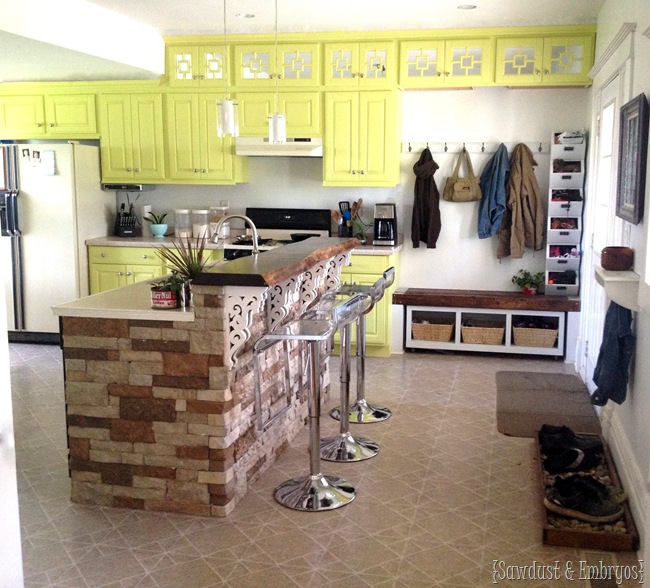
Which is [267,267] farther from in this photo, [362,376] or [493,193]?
[493,193]

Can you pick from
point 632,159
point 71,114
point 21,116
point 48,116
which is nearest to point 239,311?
point 632,159

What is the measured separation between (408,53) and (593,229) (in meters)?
2.01

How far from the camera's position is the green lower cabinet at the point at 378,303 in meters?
6.13

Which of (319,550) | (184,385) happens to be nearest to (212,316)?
(184,385)

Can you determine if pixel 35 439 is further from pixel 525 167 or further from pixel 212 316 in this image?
pixel 525 167

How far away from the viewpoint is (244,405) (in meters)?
3.55

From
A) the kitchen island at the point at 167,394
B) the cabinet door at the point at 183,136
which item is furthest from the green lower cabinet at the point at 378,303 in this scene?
the kitchen island at the point at 167,394

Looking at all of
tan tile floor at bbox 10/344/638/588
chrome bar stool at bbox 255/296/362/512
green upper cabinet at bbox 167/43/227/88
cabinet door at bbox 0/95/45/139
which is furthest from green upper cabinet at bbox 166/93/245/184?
chrome bar stool at bbox 255/296/362/512

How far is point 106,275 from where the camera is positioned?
6.68 metres

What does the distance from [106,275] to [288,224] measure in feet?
5.46

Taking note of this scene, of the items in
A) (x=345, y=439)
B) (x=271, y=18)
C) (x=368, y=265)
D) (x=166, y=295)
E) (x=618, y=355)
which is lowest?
(x=345, y=439)

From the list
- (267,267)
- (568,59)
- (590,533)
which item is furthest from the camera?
(568,59)

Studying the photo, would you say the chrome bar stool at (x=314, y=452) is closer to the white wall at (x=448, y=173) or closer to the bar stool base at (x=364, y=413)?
the bar stool base at (x=364, y=413)

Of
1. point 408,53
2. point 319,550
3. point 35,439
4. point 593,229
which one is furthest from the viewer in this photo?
point 408,53
